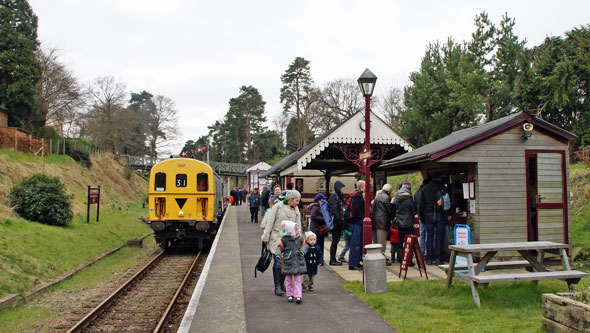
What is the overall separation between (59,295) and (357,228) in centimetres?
654

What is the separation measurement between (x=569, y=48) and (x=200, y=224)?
1778 cm

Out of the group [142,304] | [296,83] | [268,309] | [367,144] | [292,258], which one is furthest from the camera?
[296,83]

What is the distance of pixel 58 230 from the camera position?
14.6 meters

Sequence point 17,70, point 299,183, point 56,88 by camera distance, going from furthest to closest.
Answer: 1. point 56,88
2. point 17,70
3. point 299,183

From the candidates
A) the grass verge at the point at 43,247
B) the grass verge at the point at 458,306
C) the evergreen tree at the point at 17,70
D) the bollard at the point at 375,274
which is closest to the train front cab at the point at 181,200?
the grass verge at the point at 43,247

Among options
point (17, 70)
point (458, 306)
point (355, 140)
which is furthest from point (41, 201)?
point (17, 70)

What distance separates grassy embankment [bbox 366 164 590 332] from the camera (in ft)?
18.1

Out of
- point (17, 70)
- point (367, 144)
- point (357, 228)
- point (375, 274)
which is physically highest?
point (17, 70)

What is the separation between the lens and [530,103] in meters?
21.5

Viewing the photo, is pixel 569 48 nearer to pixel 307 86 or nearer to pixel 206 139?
pixel 307 86

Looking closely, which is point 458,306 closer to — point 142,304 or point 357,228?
point 357,228

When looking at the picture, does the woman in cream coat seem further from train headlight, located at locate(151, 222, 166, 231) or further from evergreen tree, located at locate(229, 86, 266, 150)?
evergreen tree, located at locate(229, 86, 266, 150)

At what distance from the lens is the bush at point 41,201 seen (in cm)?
1461

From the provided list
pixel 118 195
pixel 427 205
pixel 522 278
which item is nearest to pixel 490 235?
pixel 427 205
